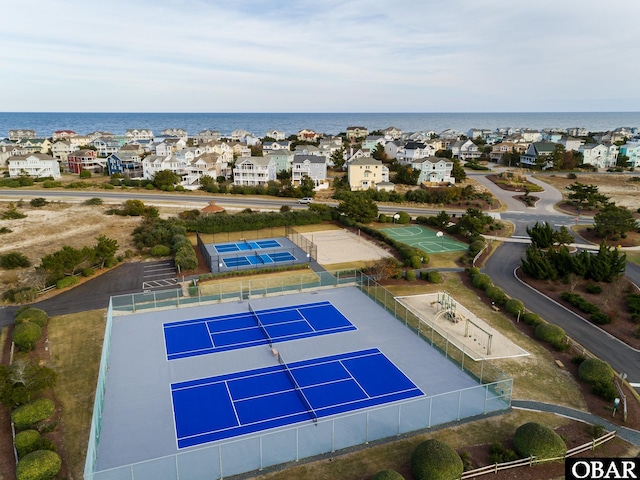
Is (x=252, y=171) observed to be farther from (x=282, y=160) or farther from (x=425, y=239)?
(x=425, y=239)

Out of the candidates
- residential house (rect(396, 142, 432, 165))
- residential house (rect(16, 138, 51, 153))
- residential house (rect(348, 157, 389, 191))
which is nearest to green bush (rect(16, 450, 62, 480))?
residential house (rect(348, 157, 389, 191))

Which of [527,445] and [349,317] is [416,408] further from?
[349,317]

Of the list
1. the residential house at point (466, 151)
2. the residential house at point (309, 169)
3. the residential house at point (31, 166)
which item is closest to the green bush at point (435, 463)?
the residential house at point (309, 169)

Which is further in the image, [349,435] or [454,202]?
[454,202]

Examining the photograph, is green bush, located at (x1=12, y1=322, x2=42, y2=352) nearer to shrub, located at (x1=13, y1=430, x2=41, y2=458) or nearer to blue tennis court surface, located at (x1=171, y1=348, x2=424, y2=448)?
shrub, located at (x1=13, y1=430, x2=41, y2=458)

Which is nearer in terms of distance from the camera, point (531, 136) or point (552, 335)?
point (552, 335)

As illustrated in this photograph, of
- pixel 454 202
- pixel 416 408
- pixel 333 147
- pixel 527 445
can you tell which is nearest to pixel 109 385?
pixel 416 408

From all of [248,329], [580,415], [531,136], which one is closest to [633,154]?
[531,136]
